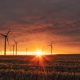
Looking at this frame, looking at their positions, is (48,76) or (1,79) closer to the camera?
(1,79)

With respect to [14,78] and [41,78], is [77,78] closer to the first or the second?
[41,78]

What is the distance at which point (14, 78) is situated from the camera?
31359mm

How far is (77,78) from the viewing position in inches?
1206

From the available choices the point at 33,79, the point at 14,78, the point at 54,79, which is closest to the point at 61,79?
the point at 54,79

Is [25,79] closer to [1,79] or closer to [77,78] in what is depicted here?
[1,79]

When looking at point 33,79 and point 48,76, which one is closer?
point 33,79

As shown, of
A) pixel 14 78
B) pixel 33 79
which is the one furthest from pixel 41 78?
pixel 14 78

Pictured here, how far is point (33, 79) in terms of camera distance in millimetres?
30516

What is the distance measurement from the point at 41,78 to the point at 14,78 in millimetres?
2817

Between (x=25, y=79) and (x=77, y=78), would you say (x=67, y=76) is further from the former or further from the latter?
(x=25, y=79)

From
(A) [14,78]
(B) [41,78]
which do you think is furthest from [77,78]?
(A) [14,78]

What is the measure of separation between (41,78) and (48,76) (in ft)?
5.65

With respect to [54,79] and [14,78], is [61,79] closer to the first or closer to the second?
[54,79]

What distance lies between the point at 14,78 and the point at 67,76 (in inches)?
221
